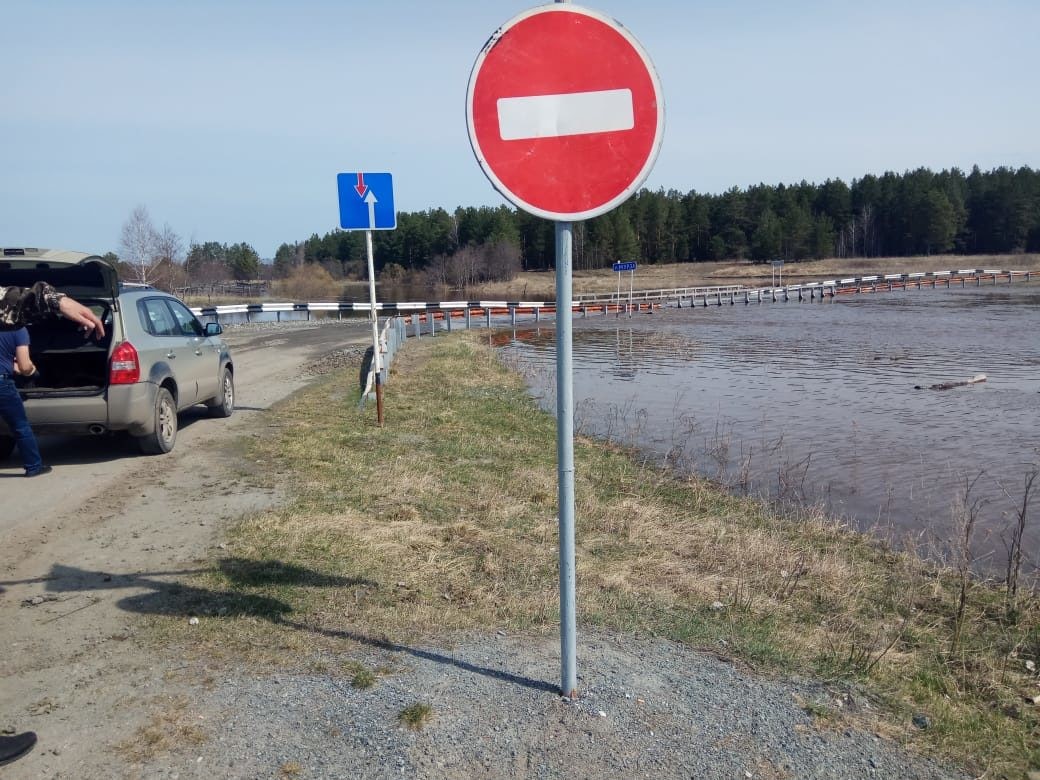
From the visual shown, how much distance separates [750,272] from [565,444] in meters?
107

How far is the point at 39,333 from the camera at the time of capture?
887 cm

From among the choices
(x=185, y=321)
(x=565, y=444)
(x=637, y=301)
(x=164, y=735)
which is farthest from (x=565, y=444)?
(x=637, y=301)

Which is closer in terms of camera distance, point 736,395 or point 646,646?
point 646,646

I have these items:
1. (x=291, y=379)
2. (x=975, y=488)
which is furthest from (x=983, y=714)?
(x=291, y=379)

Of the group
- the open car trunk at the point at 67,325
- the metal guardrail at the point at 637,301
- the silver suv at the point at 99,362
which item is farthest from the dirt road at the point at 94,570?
the metal guardrail at the point at 637,301

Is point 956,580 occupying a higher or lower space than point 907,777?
lower

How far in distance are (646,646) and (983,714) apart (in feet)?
5.13

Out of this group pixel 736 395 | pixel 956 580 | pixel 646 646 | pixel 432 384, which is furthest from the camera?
pixel 736 395

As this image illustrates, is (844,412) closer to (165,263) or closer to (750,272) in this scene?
(165,263)

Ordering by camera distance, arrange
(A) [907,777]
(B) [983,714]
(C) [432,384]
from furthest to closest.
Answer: (C) [432,384] < (B) [983,714] < (A) [907,777]

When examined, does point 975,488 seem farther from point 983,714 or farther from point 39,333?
point 39,333

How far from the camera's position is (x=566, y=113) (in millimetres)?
3289

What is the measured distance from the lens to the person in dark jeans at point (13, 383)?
7.57m

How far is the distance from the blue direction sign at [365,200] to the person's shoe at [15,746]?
8.21 metres
